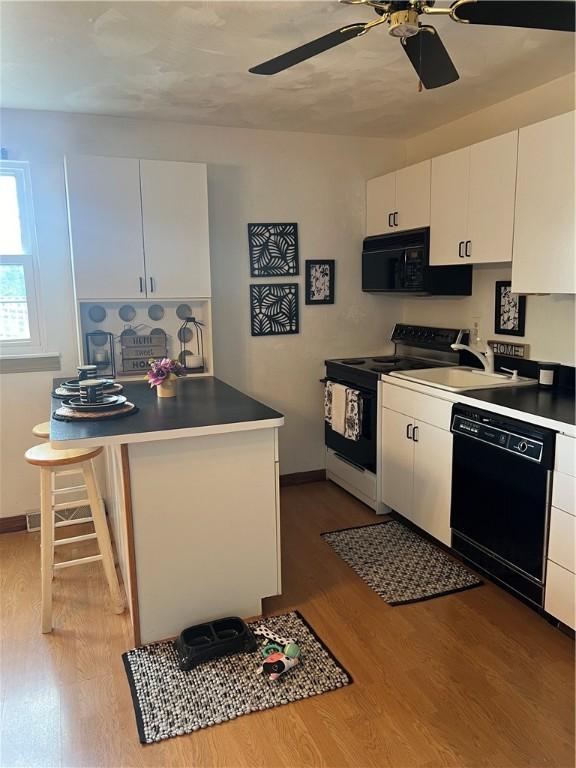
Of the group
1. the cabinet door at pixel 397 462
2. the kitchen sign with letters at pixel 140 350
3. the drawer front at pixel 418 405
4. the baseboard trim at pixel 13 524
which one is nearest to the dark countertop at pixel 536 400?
the drawer front at pixel 418 405

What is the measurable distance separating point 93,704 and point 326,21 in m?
2.73

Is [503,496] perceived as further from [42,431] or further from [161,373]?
[42,431]

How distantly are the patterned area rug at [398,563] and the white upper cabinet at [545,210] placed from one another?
58.6 inches

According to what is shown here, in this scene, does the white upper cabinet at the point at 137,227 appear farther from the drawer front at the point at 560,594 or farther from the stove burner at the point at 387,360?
the drawer front at the point at 560,594

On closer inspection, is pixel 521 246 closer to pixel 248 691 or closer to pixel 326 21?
pixel 326 21

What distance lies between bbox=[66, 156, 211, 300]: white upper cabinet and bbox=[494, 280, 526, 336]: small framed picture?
1795 mm

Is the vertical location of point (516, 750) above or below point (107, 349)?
below

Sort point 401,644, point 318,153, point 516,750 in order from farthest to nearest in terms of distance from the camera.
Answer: point 318,153, point 401,644, point 516,750

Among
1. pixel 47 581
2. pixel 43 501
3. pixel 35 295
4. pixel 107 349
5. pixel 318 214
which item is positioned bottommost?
pixel 47 581

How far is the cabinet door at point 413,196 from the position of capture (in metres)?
3.46

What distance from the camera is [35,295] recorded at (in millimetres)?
3461

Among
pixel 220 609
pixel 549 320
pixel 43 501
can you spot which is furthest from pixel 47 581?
pixel 549 320

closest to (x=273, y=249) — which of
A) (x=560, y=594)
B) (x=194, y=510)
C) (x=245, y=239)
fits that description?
(x=245, y=239)

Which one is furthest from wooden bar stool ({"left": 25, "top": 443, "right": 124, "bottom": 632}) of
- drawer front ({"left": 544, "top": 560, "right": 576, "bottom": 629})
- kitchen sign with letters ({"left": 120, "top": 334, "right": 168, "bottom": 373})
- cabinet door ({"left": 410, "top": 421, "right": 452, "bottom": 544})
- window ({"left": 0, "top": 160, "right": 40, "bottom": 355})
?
drawer front ({"left": 544, "top": 560, "right": 576, "bottom": 629})
